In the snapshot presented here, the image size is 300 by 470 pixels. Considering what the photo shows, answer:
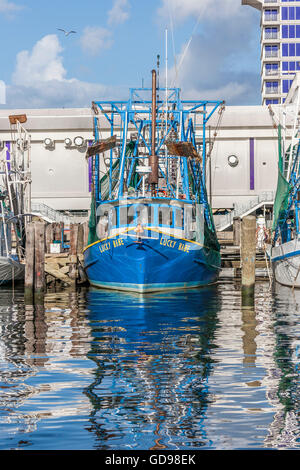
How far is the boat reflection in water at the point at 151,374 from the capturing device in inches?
358

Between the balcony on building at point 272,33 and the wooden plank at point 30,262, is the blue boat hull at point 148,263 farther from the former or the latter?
the balcony on building at point 272,33

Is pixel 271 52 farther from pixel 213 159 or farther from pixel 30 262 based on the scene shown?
pixel 30 262

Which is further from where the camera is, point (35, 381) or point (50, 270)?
point (50, 270)

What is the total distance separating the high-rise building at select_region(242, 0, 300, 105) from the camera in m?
114

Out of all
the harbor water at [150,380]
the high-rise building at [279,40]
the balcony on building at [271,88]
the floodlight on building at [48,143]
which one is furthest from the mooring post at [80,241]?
the balcony on building at [271,88]

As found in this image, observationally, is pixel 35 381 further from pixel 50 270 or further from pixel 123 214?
pixel 50 270

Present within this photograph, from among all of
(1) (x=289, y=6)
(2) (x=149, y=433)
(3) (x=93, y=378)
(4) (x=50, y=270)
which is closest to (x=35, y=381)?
(3) (x=93, y=378)

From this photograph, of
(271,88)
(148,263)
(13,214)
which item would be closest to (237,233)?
(13,214)

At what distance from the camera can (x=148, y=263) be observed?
1119 inches

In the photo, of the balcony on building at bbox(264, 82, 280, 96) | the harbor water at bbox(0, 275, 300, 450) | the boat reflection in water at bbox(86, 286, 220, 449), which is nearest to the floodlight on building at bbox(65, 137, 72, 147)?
the boat reflection in water at bbox(86, 286, 220, 449)

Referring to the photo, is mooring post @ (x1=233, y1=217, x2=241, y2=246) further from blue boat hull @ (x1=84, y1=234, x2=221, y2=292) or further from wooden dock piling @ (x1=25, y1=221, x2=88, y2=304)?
blue boat hull @ (x1=84, y1=234, x2=221, y2=292)

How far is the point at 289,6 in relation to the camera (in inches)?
4471

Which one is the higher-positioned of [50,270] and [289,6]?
[289,6]
